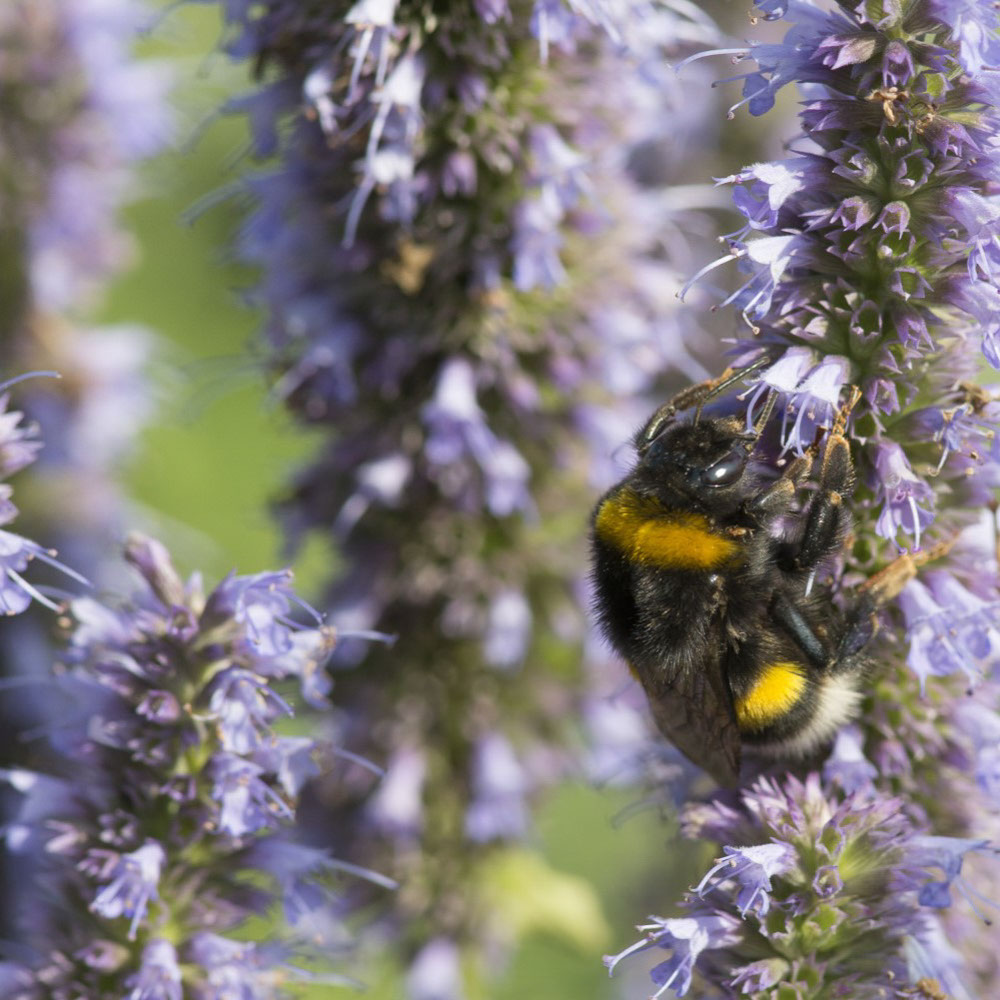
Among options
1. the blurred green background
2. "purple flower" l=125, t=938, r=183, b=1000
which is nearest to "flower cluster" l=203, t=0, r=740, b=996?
the blurred green background

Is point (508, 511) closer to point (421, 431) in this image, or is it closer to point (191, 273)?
point (421, 431)

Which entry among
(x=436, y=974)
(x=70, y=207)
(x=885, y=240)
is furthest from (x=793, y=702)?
(x=70, y=207)

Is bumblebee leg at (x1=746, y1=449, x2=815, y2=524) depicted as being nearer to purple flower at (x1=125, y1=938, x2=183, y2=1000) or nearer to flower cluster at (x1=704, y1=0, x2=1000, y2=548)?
flower cluster at (x1=704, y1=0, x2=1000, y2=548)

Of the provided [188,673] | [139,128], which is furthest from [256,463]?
[188,673]

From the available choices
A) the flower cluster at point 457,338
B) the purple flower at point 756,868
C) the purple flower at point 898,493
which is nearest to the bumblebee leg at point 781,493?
the purple flower at point 898,493

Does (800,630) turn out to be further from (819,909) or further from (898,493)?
(819,909)
